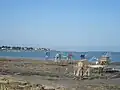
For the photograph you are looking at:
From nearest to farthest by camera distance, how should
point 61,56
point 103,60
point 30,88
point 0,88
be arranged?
point 0,88
point 30,88
point 103,60
point 61,56

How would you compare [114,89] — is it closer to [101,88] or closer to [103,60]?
[101,88]

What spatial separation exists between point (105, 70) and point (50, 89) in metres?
22.7

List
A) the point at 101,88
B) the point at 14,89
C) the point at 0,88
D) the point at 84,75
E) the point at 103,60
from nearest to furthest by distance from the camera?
the point at 0,88 < the point at 14,89 < the point at 101,88 < the point at 84,75 < the point at 103,60

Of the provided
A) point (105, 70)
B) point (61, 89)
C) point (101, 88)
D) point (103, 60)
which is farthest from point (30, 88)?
point (103, 60)

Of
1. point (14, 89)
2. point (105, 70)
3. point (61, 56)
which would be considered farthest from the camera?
point (61, 56)

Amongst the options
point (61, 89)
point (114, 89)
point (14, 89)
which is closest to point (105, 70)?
point (114, 89)

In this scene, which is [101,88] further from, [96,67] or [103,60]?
[103,60]

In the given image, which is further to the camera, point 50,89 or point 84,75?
point 84,75

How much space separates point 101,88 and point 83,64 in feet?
37.9

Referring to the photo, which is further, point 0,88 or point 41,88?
point 41,88

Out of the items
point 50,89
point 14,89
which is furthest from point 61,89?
point 14,89

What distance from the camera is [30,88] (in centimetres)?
2292

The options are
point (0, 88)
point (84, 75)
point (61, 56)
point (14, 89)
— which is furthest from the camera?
point (61, 56)

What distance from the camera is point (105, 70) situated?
45875 millimetres
